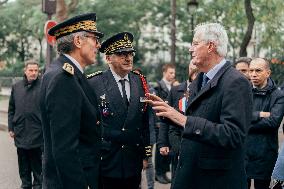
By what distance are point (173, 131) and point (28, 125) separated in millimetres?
2468

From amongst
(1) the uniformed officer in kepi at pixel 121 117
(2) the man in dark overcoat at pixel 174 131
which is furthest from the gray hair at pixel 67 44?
(2) the man in dark overcoat at pixel 174 131

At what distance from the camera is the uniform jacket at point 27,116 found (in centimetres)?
715

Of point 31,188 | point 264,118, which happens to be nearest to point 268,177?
point 264,118

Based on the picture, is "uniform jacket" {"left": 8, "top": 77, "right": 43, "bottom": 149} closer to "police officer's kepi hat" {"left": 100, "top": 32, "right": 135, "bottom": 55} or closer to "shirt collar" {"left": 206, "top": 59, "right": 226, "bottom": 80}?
"police officer's kepi hat" {"left": 100, "top": 32, "right": 135, "bottom": 55}

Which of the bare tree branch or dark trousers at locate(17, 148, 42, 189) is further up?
the bare tree branch

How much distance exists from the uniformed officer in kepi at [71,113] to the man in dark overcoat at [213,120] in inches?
18.9

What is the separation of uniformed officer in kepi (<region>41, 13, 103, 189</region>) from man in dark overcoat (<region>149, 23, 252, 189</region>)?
48 cm

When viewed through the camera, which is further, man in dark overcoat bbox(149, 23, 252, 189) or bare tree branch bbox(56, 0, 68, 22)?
bare tree branch bbox(56, 0, 68, 22)

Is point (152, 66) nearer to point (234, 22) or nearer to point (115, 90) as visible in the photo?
point (234, 22)

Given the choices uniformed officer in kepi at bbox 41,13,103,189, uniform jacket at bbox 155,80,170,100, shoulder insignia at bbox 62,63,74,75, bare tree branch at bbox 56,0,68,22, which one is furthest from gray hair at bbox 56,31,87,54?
bare tree branch at bbox 56,0,68,22

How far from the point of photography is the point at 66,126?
3146 millimetres

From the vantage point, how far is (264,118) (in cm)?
511

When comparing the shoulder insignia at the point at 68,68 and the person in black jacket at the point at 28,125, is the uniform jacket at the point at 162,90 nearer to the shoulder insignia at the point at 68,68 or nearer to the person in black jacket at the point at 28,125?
the person in black jacket at the point at 28,125

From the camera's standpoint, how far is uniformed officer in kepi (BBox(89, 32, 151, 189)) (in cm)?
463
